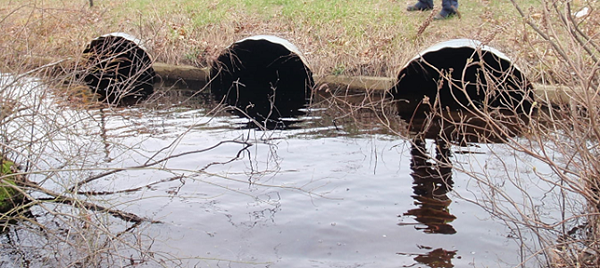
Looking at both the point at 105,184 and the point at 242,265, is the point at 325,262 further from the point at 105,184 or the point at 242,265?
the point at 105,184

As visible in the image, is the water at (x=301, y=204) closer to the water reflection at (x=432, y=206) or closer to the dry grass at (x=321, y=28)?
the water reflection at (x=432, y=206)

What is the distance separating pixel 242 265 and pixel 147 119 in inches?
227

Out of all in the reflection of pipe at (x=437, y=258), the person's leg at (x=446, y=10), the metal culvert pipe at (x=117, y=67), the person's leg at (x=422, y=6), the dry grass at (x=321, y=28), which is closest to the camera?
the reflection of pipe at (x=437, y=258)

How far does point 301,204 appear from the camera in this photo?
6285 mm

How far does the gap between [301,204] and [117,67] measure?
275 centimetres

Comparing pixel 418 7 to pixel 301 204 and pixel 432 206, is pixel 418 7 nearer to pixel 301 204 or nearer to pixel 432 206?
pixel 432 206

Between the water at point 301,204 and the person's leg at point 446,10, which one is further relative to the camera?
the person's leg at point 446,10

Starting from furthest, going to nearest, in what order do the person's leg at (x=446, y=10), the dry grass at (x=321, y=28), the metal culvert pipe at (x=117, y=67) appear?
Result: 1. the person's leg at (x=446, y=10)
2. the dry grass at (x=321, y=28)
3. the metal culvert pipe at (x=117, y=67)

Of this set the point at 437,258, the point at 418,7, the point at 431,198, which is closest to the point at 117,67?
the point at 431,198

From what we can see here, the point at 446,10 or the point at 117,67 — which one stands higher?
the point at 446,10

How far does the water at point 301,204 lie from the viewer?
5.12 metres

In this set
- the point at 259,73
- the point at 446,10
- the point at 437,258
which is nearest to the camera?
the point at 437,258

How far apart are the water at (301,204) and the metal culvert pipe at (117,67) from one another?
0.59 m

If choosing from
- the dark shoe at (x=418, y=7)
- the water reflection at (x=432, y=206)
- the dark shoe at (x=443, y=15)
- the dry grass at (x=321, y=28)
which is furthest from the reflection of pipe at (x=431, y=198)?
the dark shoe at (x=418, y=7)
